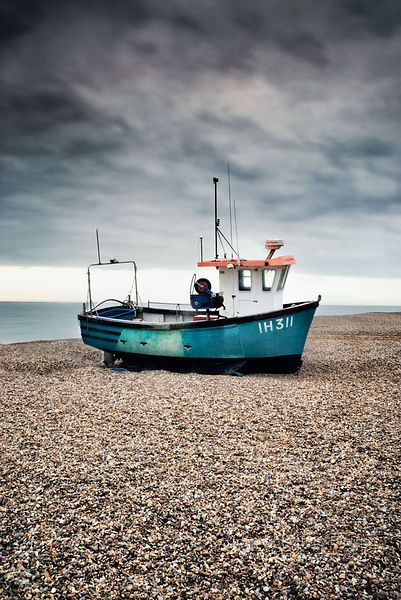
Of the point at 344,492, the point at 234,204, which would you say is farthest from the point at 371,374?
the point at 344,492

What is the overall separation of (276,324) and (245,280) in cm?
238

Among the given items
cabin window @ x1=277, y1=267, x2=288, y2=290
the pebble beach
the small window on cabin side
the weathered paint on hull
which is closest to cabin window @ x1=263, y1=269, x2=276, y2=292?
cabin window @ x1=277, y1=267, x2=288, y2=290

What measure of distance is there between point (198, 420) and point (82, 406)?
9.29 ft

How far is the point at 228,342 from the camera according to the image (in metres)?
12.8

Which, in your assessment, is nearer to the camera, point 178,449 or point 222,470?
point 222,470

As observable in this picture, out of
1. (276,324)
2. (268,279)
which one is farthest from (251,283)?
(276,324)

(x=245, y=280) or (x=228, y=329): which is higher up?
(x=245, y=280)

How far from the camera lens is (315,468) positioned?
20.2ft

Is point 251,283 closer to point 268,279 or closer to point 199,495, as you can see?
point 268,279

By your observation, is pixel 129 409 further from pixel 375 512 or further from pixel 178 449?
pixel 375 512

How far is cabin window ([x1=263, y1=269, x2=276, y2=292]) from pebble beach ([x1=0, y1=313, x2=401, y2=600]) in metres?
4.64

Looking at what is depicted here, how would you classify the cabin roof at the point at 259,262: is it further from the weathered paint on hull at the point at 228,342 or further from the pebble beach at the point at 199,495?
the pebble beach at the point at 199,495

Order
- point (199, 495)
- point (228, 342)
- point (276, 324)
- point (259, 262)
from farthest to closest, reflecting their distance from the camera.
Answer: point (259, 262), point (228, 342), point (276, 324), point (199, 495)

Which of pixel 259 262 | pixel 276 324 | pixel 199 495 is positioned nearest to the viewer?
pixel 199 495
